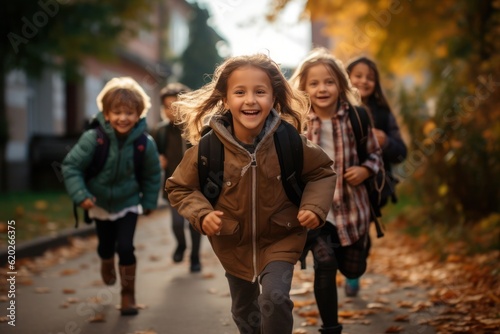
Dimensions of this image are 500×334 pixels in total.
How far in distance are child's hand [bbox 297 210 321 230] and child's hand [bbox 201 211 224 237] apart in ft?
1.39

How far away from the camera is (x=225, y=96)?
4605 mm

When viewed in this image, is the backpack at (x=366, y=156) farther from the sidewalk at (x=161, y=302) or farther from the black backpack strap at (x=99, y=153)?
the black backpack strap at (x=99, y=153)

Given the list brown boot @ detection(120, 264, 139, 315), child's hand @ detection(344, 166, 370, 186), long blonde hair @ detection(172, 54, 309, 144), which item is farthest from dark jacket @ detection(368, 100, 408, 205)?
brown boot @ detection(120, 264, 139, 315)

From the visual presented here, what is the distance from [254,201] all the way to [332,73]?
1.58 metres

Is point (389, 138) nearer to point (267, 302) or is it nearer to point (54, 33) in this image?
point (267, 302)

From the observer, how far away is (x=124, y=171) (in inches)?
245

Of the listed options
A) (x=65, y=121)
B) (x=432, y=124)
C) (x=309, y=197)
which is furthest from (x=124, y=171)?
(x=65, y=121)

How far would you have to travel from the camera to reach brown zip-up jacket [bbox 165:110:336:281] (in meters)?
4.16

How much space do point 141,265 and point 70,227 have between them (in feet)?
10.0

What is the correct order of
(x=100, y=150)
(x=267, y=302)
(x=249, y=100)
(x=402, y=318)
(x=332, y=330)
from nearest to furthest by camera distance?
(x=267, y=302), (x=249, y=100), (x=332, y=330), (x=402, y=318), (x=100, y=150)

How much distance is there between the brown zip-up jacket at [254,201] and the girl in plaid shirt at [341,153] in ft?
2.96

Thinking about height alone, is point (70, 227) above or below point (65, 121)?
below

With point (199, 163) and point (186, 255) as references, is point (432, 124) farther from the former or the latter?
point (199, 163)

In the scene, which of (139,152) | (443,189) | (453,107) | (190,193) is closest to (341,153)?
(190,193)
